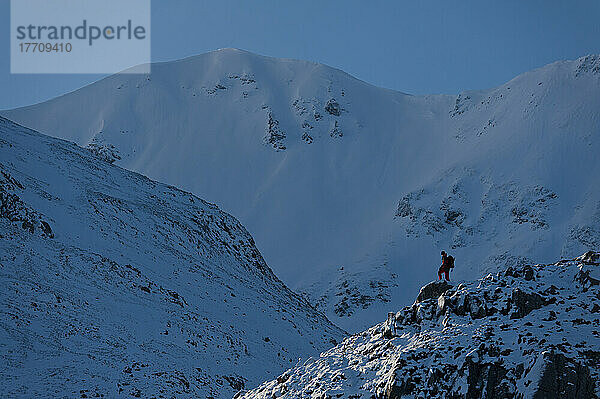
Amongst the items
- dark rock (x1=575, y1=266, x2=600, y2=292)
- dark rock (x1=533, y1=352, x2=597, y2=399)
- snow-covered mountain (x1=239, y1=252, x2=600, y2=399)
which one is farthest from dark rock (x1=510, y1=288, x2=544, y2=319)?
dark rock (x1=533, y1=352, x2=597, y2=399)

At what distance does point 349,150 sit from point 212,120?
26.8 m

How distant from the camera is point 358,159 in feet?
363

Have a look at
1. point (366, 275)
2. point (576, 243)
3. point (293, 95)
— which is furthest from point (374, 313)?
point (293, 95)

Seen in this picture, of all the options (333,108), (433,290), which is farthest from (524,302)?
(333,108)

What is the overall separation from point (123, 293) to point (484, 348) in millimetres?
16552

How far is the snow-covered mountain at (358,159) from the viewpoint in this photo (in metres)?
79.3

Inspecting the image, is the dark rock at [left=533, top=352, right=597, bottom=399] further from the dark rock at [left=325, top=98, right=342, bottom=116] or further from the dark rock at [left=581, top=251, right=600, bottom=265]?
the dark rock at [left=325, top=98, right=342, bottom=116]

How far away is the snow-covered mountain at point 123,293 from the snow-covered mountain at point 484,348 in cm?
626

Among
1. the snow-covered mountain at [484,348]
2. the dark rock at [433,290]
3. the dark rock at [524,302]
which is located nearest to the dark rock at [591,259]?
the snow-covered mountain at [484,348]

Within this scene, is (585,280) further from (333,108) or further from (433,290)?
(333,108)

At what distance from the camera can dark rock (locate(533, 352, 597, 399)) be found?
44.4 feet

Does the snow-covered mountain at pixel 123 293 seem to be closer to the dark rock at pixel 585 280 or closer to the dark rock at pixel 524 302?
the dark rock at pixel 524 302

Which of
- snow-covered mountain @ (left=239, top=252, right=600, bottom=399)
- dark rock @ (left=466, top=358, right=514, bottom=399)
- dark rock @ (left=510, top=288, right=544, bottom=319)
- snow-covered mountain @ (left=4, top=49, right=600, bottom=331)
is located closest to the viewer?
snow-covered mountain @ (left=239, top=252, right=600, bottom=399)

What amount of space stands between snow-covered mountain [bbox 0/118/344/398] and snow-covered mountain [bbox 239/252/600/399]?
6.26m
